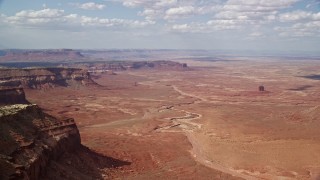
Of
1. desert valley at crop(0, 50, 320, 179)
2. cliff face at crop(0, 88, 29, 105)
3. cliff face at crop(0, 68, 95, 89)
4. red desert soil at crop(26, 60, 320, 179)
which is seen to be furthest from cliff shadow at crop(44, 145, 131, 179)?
cliff face at crop(0, 68, 95, 89)

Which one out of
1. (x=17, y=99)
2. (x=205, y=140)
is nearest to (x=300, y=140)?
(x=205, y=140)

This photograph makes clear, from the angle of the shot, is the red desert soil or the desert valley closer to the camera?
the desert valley

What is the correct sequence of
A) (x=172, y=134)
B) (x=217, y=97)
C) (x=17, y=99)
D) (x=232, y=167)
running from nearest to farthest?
(x=232, y=167) < (x=172, y=134) < (x=17, y=99) < (x=217, y=97)

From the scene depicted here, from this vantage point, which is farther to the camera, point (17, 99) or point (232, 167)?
point (17, 99)

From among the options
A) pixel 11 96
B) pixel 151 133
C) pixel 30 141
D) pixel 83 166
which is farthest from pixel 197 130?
pixel 30 141

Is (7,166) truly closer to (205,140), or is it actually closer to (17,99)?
(205,140)

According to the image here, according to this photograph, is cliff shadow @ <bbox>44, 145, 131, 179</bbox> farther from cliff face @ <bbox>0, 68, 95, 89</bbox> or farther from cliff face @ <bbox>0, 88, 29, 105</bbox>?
cliff face @ <bbox>0, 68, 95, 89</bbox>

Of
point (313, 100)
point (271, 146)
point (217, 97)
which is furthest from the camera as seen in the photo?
point (217, 97)
